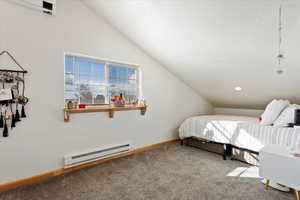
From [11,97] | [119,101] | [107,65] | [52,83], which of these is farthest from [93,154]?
[107,65]

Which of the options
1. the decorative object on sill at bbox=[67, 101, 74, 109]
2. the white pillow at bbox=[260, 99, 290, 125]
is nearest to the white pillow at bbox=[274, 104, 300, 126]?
the white pillow at bbox=[260, 99, 290, 125]

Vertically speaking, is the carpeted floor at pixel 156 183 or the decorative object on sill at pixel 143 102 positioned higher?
the decorative object on sill at pixel 143 102

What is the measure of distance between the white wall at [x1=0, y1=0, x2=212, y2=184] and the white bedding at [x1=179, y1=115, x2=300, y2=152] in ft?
4.38

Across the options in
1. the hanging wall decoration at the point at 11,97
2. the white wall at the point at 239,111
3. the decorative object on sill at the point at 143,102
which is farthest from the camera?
the white wall at the point at 239,111

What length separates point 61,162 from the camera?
2.39m

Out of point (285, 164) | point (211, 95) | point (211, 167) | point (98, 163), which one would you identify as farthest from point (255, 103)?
point (98, 163)

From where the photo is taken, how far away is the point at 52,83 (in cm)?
233

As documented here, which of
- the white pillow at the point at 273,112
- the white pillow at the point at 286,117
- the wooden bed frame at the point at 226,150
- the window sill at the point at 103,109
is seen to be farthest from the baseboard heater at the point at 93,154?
the white pillow at the point at 286,117

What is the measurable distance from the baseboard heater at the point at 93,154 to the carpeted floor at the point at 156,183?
14 centimetres

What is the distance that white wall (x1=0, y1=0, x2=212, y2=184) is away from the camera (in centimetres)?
205

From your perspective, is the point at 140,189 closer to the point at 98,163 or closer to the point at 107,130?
the point at 98,163

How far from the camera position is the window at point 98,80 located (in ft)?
8.71

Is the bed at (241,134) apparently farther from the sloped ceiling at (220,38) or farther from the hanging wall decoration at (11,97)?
the hanging wall decoration at (11,97)

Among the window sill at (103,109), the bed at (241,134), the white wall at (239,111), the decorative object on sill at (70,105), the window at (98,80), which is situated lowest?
the bed at (241,134)
